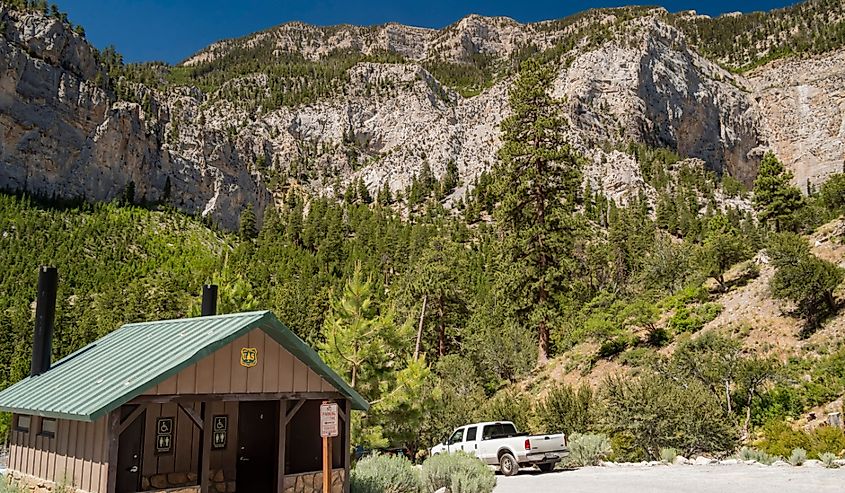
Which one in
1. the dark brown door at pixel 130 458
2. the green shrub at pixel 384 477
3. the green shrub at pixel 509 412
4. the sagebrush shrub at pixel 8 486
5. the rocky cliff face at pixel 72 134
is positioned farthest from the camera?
the rocky cliff face at pixel 72 134

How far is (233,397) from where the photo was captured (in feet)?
32.3

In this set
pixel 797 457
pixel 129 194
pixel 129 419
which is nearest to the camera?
pixel 129 419

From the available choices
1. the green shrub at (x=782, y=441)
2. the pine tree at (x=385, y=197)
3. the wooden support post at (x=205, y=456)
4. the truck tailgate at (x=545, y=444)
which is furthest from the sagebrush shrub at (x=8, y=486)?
the pine tree at (x=385, y=197)

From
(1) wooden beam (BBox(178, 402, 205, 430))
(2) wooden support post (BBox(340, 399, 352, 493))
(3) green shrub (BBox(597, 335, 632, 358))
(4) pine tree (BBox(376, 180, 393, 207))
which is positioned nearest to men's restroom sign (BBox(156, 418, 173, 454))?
(1) wooden beam (BBox(178, 402, 205, 430))

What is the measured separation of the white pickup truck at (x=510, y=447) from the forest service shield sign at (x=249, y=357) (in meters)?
6.84

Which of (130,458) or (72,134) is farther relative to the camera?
(72,134)

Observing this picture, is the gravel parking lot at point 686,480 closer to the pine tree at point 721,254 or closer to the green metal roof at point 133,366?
the green metal roof at point 133,366

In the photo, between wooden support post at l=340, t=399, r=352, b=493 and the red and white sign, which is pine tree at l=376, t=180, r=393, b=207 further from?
the red and white sign

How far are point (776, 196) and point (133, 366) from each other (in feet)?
181

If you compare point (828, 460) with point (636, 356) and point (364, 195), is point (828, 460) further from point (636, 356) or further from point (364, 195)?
point (364, 195)

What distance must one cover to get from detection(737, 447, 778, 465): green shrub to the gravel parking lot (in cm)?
72

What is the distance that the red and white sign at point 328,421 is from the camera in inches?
334

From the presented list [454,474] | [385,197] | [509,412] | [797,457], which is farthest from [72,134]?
[797,457]

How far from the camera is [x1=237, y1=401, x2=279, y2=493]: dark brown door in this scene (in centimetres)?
1155
